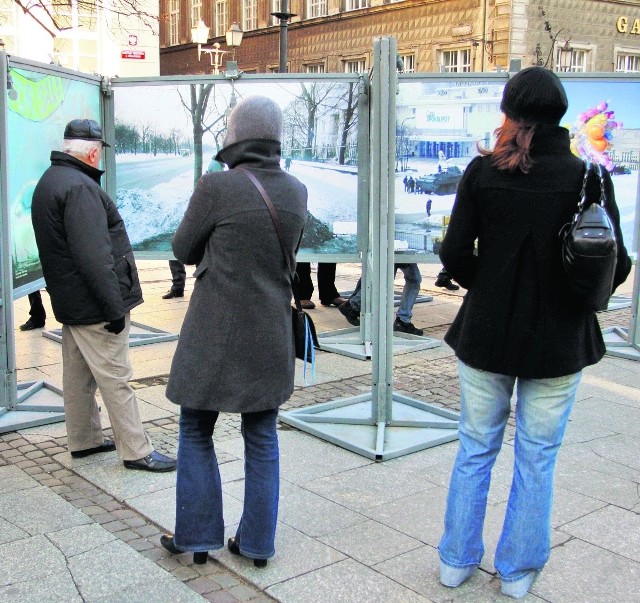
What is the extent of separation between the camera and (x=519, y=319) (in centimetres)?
313

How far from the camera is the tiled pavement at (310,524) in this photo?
339cm

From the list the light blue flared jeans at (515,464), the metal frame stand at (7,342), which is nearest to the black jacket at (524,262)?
the light blue flared jeans at (515,464)

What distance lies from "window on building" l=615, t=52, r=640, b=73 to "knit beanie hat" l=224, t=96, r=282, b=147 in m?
26.4

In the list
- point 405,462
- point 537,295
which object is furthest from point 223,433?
point 537,295

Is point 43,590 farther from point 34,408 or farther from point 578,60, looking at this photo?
point 578,60

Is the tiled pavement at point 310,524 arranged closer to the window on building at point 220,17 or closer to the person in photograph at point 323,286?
the person in photograph at point 323,286

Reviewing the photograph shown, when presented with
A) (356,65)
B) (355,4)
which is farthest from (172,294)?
(355,4)

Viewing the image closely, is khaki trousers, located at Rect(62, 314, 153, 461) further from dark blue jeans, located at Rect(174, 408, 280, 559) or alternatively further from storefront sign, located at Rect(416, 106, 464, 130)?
storefront sign, located at Rect(416, 106, 464, 130)

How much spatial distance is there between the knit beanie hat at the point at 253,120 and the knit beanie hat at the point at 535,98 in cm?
89

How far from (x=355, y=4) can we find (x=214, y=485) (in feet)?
101

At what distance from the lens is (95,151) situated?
467 centimetres

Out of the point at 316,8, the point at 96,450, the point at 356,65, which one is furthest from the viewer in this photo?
the point at 316,8

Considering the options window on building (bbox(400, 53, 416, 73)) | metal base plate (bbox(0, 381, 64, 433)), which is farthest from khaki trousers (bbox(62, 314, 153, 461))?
window on building (bbox(400, 53, 416, 73))

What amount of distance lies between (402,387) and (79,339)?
2693 millimetres
